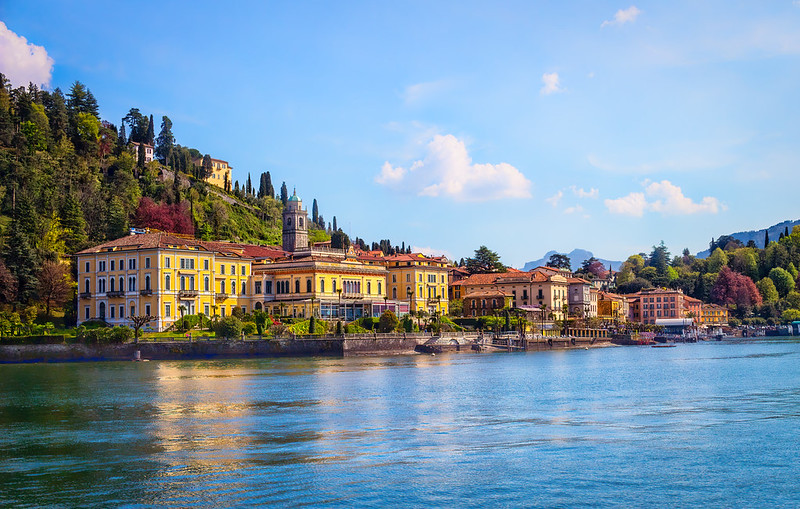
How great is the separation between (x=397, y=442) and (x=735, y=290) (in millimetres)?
Answer: 151451

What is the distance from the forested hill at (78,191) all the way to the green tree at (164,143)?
0.82 meters

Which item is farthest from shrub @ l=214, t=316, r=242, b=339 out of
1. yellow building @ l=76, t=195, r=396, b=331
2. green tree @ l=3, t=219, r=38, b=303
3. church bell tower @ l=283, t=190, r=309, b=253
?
church bell tower @ l=283, t=190, r=309, b=253

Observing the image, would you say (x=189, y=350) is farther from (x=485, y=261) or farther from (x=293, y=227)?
(x=485, y=261)

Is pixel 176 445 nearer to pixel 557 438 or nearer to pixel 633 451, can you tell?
pixel 557 438

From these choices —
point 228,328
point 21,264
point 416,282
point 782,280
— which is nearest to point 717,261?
point 782,280

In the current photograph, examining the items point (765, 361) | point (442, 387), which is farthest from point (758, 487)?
point (765, 361)

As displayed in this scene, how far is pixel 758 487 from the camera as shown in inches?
815

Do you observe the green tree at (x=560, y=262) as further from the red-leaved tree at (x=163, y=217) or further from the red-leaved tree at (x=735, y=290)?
the red-leaved tree at (x=163, y=217)

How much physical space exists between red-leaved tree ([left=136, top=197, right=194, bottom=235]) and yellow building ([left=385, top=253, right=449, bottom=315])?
82.4ft

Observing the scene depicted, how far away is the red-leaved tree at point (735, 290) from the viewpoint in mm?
161250

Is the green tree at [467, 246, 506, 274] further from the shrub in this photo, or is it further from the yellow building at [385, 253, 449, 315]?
the shrub

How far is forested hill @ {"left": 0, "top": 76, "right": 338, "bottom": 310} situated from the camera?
7894cm

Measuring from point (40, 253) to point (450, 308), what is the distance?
5137cm

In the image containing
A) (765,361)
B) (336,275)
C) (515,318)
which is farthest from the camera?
(515,318)
